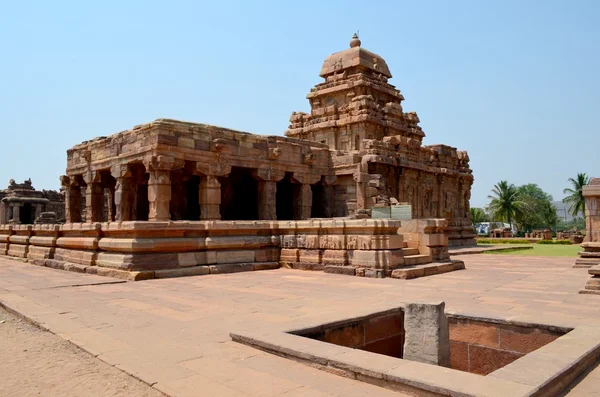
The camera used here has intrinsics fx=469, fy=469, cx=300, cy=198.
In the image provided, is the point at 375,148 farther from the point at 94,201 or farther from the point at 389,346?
the point at 389,346

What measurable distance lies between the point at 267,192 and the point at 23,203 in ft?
75.9

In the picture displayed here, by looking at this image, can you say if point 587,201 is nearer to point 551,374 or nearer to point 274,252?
point 274,252

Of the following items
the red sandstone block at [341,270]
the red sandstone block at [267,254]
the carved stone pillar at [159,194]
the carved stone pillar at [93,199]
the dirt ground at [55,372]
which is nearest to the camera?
the dirt ground at [55,372]

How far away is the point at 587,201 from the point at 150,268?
1157cm

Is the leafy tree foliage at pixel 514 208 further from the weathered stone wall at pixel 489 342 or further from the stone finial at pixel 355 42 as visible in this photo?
the weathered stone wall at pixel 489 342

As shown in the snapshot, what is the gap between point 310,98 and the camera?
26.5 m

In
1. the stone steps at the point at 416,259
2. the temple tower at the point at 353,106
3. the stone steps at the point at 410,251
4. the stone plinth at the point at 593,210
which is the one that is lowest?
the stone steps at the point at 416,259

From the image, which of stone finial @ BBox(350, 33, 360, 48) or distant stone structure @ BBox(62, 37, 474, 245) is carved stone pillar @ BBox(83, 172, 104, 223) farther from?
stone finial @ BBox(350, 33, 360, 48)

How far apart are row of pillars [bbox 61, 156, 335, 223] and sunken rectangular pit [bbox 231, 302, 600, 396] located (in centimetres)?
1053

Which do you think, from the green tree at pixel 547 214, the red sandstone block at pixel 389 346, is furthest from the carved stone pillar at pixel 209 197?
the green tree at pixel 547 214

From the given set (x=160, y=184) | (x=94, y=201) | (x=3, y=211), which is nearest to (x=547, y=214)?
(x=94, y=201)

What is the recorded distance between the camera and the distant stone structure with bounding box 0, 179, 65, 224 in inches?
1250

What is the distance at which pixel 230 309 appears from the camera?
5.73 m

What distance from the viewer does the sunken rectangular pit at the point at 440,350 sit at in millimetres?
2857
